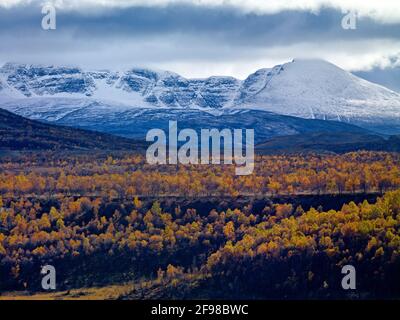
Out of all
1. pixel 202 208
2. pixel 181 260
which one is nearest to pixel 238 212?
pixel 202 208

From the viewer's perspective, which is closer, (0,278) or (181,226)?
(0,278)

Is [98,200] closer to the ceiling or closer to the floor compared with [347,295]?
closer to the ceiling

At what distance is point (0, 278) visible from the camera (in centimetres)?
17138

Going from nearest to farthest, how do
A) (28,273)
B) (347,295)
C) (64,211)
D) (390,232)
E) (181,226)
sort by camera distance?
1. (347,295)
2. (390,232)
3. (28,273)
4. (181,226)
5. (64,211)

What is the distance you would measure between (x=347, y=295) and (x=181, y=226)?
1695 inches

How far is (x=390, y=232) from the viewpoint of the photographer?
525ft

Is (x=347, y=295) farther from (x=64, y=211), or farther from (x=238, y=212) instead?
(x=64, y=211)

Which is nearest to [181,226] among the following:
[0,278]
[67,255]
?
[67,255]

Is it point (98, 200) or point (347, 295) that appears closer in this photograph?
point (347, 295)

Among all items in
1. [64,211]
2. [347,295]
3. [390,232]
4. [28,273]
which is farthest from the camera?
[64,211]
